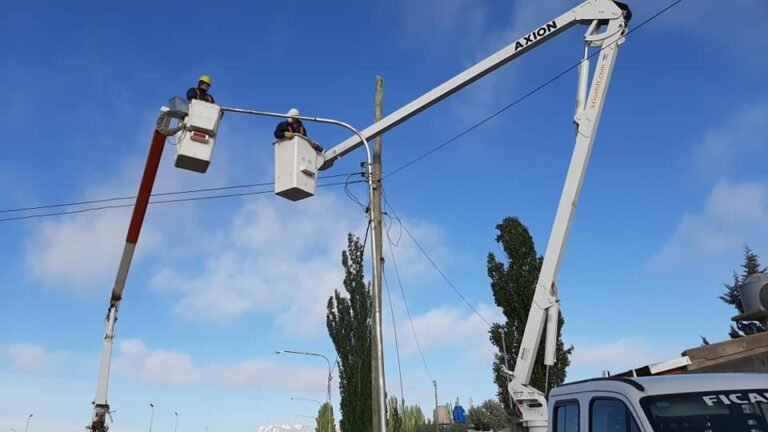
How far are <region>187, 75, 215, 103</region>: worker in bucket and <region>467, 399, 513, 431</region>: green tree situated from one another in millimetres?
29625

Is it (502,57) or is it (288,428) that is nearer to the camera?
(502,57)

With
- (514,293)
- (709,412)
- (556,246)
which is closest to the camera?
(709,412)

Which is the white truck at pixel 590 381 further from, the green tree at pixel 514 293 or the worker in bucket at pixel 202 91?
the green tree at pixel 514 293

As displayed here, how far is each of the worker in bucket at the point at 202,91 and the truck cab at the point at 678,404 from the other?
6956mm

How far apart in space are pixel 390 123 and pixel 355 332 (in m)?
25.3

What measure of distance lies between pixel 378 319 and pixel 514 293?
1234 centimetres

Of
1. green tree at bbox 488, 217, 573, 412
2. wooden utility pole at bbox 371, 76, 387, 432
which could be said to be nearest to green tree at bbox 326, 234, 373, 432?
green tree at bbox 488, 217, 573, 412

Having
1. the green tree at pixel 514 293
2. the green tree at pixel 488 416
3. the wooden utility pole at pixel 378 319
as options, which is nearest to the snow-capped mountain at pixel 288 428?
the green tree at pixel 488 416

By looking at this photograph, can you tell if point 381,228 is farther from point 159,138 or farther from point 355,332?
point 355,332

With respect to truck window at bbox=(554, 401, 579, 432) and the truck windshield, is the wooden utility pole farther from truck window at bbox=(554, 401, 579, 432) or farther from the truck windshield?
the truck windshield

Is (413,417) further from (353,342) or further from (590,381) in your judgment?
(590,381)

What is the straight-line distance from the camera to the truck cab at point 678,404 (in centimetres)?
443

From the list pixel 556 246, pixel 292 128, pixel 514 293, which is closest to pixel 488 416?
pixel 514 293

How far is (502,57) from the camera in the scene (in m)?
11.6
